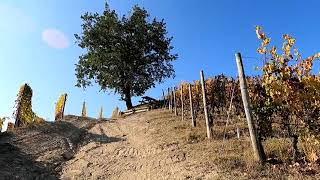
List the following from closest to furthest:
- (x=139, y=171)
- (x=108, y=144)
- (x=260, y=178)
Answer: (x=260, y=178) < (x=139, y=171) < (x=108, y=144)

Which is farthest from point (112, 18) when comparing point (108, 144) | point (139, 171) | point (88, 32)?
point (139, 171)

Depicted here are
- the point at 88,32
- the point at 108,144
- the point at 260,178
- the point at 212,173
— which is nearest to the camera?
the point at 260,178

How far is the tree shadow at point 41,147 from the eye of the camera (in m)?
17.0

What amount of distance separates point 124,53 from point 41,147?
22.6 metres

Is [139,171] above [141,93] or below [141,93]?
below

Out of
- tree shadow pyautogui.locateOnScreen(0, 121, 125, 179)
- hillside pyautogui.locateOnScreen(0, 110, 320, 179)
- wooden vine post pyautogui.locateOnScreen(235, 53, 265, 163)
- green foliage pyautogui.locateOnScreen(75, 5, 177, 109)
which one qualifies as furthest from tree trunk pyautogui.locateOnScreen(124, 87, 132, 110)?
wooden vine post pyautogui.locateOnScreen(235, 53, 265, 163)

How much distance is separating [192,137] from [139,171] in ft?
13.8

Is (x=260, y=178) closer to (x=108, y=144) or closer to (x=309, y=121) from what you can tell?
(x=309, y=121)

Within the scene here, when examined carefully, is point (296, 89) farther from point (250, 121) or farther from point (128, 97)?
point (128, 97)

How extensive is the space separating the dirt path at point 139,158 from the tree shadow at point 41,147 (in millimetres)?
560

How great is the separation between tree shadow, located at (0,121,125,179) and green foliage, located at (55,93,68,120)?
214 inches

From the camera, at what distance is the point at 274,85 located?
1459cm

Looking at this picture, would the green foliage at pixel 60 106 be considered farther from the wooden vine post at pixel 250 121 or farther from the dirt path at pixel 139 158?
the wooden vine post at pixel 250 121

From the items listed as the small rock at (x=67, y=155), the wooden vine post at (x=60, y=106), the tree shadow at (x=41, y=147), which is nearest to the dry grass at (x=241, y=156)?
the small rock at (x=67, y=155)
